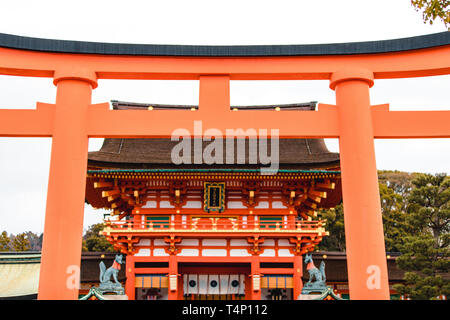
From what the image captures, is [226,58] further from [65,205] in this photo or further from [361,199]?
[65,205]

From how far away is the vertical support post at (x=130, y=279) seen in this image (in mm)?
12125

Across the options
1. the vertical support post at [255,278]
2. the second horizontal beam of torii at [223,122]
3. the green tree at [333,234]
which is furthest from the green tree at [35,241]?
the second horizontal beam of torii at [223,122]

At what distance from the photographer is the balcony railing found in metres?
11.9

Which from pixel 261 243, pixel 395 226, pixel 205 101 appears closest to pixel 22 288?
pixel 261 243

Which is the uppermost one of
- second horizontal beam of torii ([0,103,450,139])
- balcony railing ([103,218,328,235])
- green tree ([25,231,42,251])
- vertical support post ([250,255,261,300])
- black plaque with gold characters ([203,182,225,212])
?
green tree ([25,231,42,251])

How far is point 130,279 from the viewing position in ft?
40.0

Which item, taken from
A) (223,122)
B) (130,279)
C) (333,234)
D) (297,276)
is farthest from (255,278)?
(333,234)

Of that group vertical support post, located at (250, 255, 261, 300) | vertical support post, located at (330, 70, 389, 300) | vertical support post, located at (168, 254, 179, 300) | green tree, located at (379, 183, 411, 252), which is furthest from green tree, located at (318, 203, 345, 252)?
vertical support post, located at (330, 70, 389, 300)

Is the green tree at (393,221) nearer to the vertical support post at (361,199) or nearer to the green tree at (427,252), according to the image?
the green tree at (427,252)

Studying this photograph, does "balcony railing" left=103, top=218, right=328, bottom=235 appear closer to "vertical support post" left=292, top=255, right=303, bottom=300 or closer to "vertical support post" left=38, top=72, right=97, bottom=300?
Result: "vertical support post" left=292, top=255, right=303, bottom=300

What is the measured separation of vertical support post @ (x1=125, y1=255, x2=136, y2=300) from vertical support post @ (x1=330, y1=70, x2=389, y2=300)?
9.08 m

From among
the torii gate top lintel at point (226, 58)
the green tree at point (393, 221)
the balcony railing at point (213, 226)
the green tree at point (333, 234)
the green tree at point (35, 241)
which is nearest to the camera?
the torii gate top lintel at point (226, 58)

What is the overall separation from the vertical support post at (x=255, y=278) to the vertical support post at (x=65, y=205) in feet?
27.1
